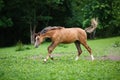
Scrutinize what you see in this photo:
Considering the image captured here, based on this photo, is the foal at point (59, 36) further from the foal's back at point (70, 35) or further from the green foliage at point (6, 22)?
the green foliage at point (6, 22)

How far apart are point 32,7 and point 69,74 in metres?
42.9

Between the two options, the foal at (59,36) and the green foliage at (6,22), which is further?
the green foliage at (6,22)

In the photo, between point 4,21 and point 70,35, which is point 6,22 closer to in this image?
point 4,21

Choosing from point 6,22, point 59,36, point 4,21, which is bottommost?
point 6,22

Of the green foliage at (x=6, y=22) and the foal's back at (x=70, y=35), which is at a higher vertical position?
the foal's back at (x=70, y=35)

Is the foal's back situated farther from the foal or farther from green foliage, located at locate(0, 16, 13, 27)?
green foliage, located at locate(0, 16, 13, 27)

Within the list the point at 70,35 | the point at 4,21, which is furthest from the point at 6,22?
the point at 70,35

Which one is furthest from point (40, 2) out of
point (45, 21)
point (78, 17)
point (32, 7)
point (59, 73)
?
point (59, 73)

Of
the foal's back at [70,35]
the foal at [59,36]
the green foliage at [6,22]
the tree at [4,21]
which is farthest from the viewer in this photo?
the green foliage at [6,22]

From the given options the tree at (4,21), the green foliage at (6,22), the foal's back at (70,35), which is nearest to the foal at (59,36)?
the foal's back at (70,35)

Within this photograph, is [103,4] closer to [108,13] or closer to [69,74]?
[108,13]

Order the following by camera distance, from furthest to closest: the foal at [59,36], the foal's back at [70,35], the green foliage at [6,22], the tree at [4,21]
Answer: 1. the green foliage at [6,22]
2. the tree at [4,21]
3. the foal's back at [70,35]
4. the foal at [59,36]

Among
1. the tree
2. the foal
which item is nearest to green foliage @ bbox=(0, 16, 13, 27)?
the tree

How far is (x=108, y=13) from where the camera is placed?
57.7 meters
